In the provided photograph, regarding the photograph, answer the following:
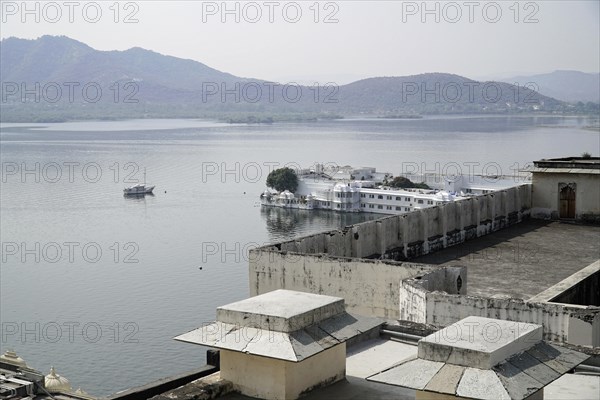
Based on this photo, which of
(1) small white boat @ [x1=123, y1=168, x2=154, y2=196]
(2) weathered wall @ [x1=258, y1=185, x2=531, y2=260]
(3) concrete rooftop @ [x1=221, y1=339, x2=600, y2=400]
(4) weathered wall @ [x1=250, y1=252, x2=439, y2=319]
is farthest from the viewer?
(1) small white boat @ [x1=123, y1=168, x2=154, y2=196]

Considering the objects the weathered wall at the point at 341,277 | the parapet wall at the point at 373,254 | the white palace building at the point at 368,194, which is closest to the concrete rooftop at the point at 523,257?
the parapet wall at the point at 373,254

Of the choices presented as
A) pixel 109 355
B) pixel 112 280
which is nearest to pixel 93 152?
pixel 112 280

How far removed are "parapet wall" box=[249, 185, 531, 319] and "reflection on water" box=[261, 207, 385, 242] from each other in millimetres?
47931

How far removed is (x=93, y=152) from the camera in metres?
154

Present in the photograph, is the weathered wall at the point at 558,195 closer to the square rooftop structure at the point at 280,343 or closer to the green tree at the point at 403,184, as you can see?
the square rooftop structure at the point at 280,343

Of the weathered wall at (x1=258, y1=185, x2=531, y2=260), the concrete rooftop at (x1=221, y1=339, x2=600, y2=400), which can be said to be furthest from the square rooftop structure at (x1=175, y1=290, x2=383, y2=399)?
the weathered wall at (x1=258, y1=185, x2=531, y2=260)

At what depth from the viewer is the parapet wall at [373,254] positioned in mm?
13812

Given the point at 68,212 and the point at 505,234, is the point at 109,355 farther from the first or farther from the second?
the point at 68,212

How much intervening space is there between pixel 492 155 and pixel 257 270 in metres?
123

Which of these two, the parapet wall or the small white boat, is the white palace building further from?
the parapet wall

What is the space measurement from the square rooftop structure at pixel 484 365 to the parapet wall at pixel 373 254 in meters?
6.20

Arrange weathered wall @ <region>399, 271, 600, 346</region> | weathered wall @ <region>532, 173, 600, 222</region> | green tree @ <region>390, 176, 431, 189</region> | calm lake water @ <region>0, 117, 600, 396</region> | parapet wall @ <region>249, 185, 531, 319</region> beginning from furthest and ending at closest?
1. green tree @ <region>390, 176, 431, 189</region>
2. calm lake water @ <region>0, 117, 600, 396</region>
3. weathered wall @ <region>532, 173, 600, 222</region>
4. parapet wall @ <region>249, 185, 531, 319</region>
5. weathered wall @ <region>399, 271, 600, 346</region>

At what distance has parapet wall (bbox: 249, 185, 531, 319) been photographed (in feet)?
45.3

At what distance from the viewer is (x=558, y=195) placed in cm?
2248
